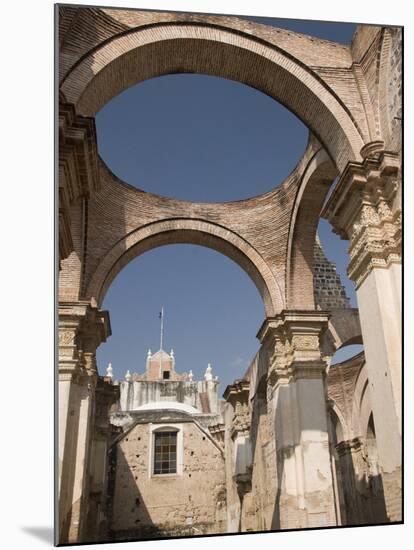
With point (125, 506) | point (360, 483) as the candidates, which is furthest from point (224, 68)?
point (125, 506)

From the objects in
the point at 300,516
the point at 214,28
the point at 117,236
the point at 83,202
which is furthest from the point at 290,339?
the point at 214,28

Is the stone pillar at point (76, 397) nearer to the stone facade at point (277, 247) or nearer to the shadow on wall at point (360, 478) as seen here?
the stone facade at point (277, 247)

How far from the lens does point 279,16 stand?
15.0 ft

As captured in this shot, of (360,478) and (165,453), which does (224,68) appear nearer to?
(360,478)

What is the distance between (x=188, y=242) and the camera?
33.9 feet

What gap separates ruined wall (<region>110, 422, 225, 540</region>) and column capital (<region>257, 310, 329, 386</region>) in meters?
10.3

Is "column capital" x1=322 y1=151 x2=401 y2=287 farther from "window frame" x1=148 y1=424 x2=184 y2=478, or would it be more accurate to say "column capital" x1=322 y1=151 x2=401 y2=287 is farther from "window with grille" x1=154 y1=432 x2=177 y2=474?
"window with grille" x1=154 y1=432 x2=177 y2=474

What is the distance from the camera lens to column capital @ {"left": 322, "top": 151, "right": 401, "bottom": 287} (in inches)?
200

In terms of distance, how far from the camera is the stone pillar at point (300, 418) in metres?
7.89

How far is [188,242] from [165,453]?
38.0 ft

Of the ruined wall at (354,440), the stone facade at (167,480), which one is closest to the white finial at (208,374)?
the stone facade at (167,480)

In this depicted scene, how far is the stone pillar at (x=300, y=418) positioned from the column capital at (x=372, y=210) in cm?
348

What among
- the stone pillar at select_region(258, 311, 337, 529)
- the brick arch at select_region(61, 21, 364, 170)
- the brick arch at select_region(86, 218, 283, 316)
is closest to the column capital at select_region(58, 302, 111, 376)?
the brick arch at select_region(86, 218, 283, 316)

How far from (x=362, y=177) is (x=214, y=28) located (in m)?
2.54
